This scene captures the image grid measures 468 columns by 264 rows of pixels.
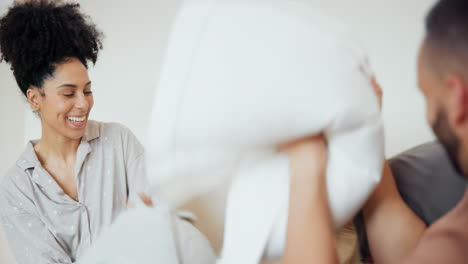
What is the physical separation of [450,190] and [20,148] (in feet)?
5.18

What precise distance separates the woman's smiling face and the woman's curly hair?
0.07 feet

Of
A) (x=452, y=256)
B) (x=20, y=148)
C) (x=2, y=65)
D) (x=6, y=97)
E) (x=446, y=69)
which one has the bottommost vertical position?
(x=452, y=256)

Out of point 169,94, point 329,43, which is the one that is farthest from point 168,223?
point 329,43

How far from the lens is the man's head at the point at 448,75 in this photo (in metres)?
0.39

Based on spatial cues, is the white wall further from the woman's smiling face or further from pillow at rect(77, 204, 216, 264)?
the woman's smiling face

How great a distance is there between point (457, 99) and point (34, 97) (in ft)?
3.65

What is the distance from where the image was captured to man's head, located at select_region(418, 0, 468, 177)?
39cm

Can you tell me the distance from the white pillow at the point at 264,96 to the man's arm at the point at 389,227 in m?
0.06

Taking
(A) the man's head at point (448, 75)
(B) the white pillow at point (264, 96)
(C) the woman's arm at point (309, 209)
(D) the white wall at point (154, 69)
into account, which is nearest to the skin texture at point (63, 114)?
(D) the white wall at point (154, 69)

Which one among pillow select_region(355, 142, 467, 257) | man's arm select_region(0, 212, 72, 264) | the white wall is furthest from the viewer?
man's arm select_region(0, 212, 72, 264)

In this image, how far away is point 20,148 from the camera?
1677mm

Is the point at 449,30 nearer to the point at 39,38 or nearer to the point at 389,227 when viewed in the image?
the point at 389,227

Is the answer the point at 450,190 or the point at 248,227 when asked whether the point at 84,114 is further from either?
the point at 450,190

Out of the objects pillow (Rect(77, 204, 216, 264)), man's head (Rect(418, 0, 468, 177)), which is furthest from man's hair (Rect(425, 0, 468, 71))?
pillow (Rect(77, 204, 216, 264))
